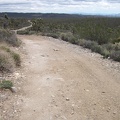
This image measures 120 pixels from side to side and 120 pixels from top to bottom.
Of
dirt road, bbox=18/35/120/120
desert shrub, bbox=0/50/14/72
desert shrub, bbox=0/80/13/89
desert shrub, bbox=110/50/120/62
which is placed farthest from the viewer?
desert shrub, bbox=110/50/120/62

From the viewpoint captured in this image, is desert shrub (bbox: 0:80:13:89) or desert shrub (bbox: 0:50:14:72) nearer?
desert shrub (bbox: 0:80:13:89)

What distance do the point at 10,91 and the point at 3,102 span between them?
88 centimetres

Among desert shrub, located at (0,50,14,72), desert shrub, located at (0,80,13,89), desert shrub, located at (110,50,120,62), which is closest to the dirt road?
desert shrub, located at (0,80,13,89)

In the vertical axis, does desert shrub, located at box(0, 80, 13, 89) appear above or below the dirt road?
above

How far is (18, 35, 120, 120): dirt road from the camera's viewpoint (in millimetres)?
6770

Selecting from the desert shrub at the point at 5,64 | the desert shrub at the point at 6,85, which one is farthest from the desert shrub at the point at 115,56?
the desert shrub at the point at 6,85

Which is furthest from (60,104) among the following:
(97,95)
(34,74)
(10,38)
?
(10,38)

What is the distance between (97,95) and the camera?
321 inches

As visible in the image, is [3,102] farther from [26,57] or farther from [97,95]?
[26,57]

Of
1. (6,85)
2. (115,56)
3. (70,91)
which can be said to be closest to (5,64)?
(6,85)

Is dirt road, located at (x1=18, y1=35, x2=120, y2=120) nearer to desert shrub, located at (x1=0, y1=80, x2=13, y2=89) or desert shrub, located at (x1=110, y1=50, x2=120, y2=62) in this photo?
desert shrub, located at (x1=0, y1=80, x2=13, y2=89)

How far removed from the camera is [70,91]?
27.7 ft

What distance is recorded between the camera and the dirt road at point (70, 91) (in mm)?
6770

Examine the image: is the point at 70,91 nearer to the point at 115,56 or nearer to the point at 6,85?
the point at 6,85
